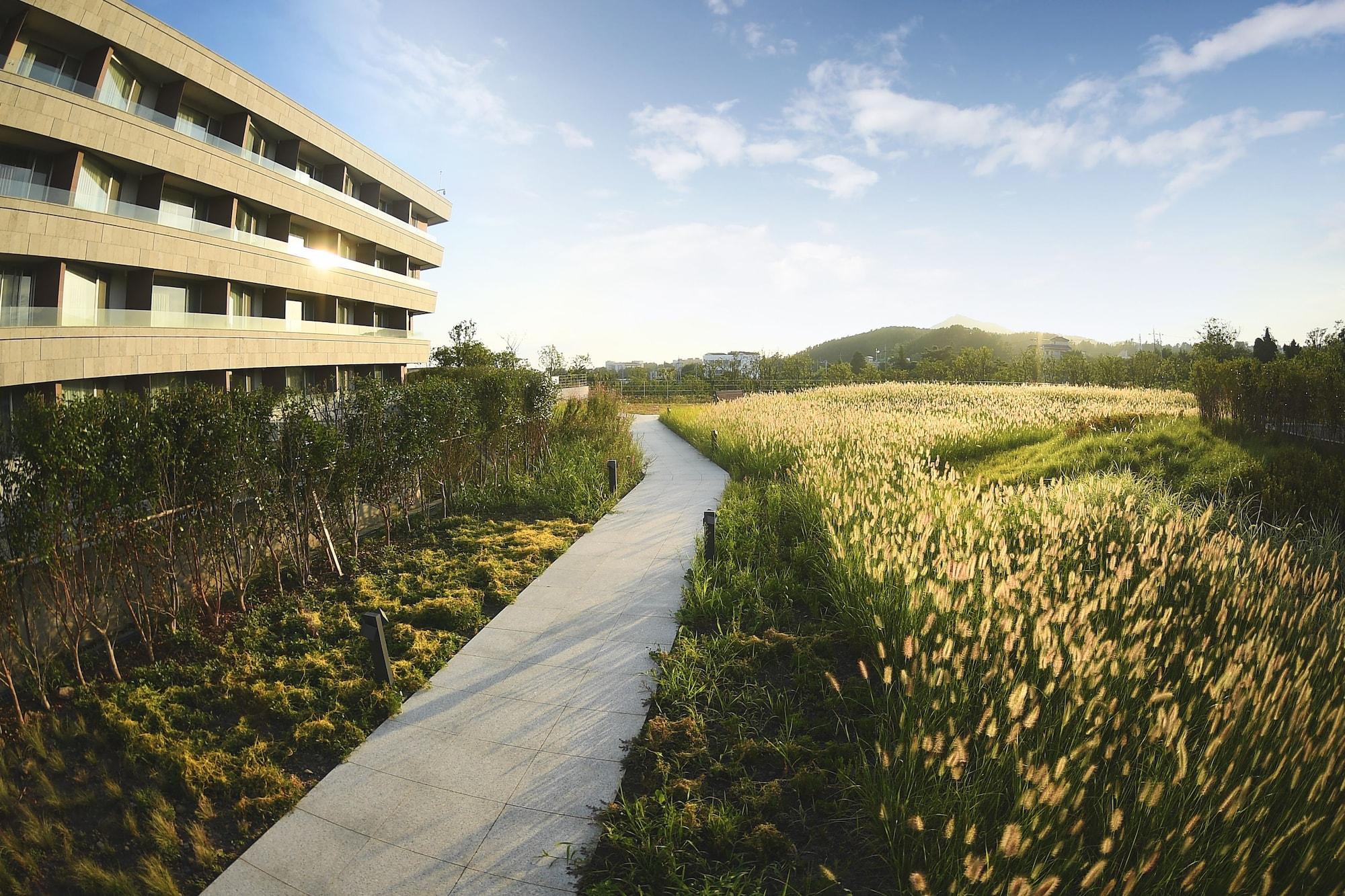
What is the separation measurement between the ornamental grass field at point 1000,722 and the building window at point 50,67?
2234 centimetres

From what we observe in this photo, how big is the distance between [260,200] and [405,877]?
86.7ft

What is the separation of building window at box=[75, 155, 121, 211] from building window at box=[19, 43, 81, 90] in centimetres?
185

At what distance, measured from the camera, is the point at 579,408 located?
17016mm

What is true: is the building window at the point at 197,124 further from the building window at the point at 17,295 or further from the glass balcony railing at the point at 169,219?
the building window at the point at 17,295

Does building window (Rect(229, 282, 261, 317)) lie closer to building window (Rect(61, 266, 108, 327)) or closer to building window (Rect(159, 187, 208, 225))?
building window (Rect(159, 187, 208, 225))

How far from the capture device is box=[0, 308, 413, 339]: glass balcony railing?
14.4 meters

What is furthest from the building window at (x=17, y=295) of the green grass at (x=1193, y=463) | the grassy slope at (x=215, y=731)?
the green grass at (x=1193, y=463)

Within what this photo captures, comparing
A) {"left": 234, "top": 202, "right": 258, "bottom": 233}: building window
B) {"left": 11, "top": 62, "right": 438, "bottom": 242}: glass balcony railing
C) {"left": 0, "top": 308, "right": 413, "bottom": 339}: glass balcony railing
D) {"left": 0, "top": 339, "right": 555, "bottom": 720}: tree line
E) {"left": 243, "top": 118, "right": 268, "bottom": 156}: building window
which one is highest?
{"left": 243, "top": 118, "right": 268, "bottom": 156}: building window

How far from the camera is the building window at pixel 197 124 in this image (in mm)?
19000

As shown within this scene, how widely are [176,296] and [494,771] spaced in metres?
23.8

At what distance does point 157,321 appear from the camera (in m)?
17.8

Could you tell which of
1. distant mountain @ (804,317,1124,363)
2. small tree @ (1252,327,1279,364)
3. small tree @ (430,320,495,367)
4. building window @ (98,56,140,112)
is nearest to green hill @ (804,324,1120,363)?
distant mountain @ (804,317,1124,363)

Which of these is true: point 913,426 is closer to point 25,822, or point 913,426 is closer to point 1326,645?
point 1326,645

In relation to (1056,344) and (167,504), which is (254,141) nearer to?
(167,504)
